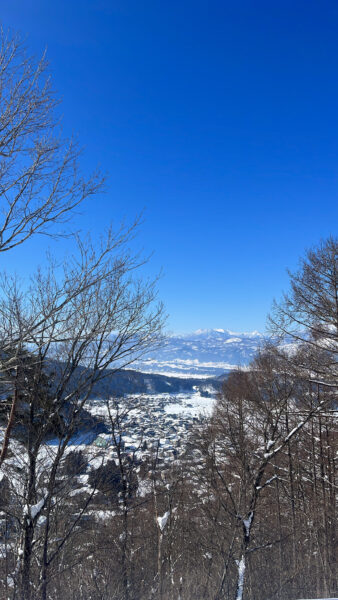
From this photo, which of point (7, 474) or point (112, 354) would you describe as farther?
point (112, 354)

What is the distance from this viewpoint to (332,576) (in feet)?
20.7

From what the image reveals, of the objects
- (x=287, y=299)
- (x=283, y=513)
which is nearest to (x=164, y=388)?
(x=283, y=513)

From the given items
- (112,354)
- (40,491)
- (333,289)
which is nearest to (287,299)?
(333,289)

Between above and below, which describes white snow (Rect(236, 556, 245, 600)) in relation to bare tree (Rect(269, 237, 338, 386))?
below

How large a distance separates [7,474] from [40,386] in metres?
1.45

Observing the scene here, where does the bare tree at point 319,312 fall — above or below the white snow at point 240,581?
above

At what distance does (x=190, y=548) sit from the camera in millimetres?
9875

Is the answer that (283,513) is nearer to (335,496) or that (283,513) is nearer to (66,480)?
(335,496)

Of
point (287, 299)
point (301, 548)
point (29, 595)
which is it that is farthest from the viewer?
point (287, 299)

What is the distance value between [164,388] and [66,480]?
214 ft

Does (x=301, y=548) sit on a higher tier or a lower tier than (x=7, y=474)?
lower

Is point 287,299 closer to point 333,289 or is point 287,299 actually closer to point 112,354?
point 333,289

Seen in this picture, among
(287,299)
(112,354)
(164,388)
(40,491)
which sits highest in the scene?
(287,299)

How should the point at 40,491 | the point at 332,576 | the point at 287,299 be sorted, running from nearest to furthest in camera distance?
the point at 40,491
the point at 332,576
the point at 287,299
